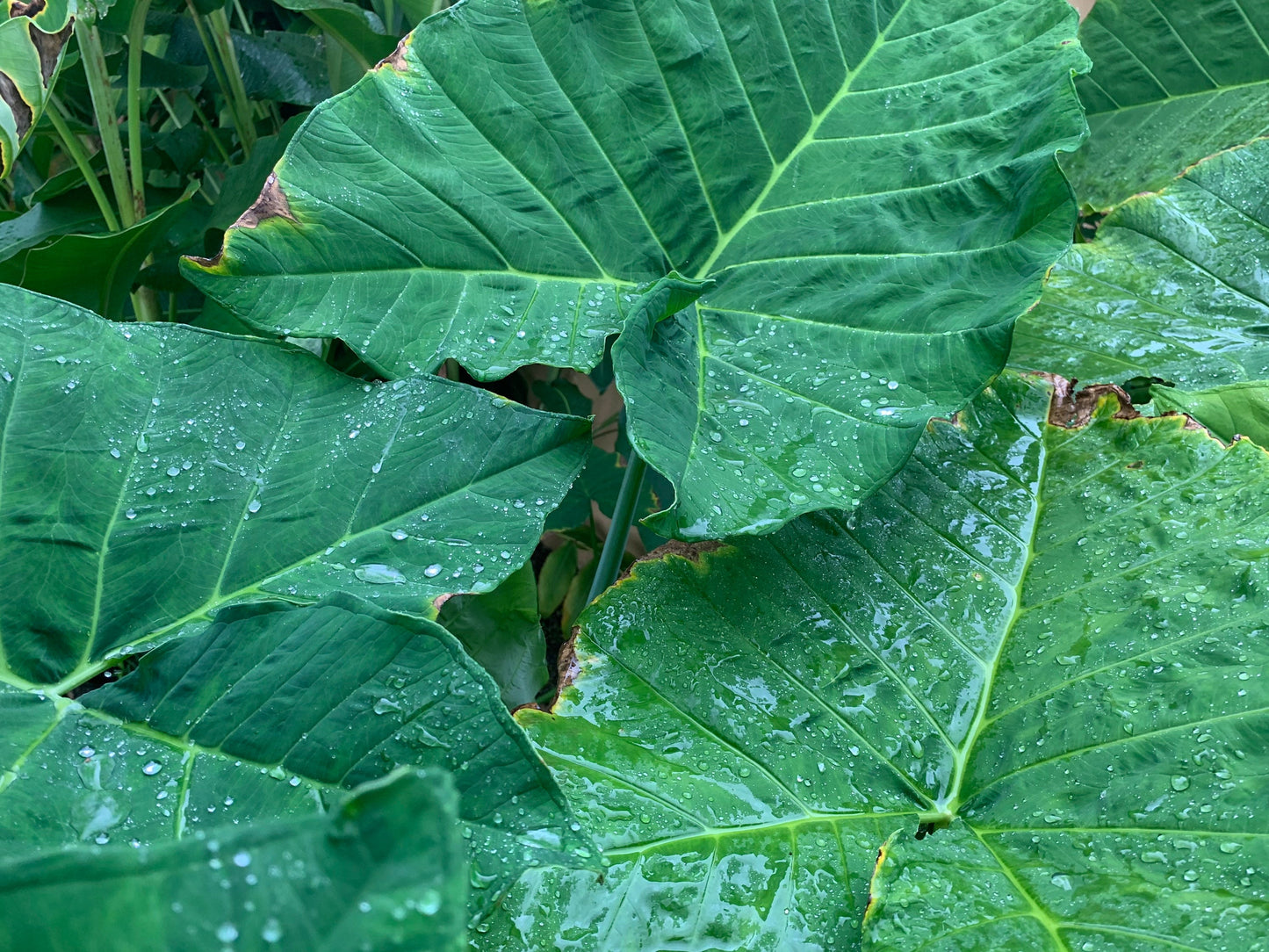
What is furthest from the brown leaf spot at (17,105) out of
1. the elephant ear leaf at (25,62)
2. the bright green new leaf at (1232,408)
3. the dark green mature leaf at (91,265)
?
the bright green new leaf at (1232,408)

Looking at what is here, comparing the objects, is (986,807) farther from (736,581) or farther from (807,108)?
(807,108)

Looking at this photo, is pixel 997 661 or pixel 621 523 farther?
pixel 621 523

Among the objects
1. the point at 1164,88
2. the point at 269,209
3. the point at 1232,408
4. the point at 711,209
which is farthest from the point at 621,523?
the point at 1164,88

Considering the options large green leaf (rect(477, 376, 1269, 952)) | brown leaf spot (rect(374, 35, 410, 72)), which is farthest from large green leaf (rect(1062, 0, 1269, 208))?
brown leaf spot (rect(374, 35, 410, 72))

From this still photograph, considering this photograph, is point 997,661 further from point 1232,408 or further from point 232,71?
point 232,71

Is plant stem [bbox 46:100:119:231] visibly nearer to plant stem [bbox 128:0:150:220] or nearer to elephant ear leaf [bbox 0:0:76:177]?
plant stem [bbox 128:0:150:220]

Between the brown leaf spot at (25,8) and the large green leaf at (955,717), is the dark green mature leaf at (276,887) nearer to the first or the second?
the large green leaf at (955,717)
